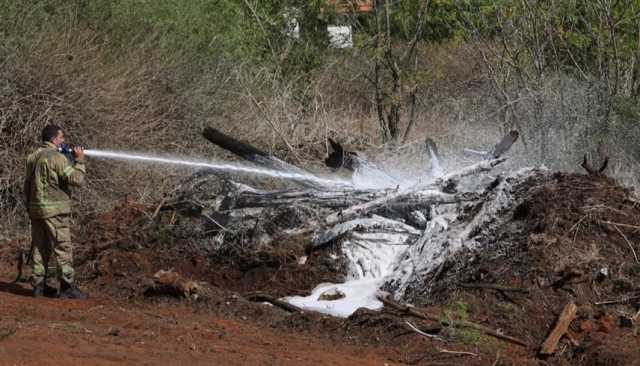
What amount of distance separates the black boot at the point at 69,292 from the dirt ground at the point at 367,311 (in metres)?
0.17

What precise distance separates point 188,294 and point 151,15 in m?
8.77

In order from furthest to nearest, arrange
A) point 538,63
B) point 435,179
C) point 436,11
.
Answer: point 436,11 < point 538,63 < point 435,179

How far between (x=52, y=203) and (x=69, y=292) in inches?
35.0

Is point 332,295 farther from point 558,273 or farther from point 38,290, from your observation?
point 38,290

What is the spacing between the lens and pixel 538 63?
46.5 feet

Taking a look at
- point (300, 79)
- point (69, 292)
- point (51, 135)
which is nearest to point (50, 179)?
point (51, 135)

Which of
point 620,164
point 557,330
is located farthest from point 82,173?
point 620,164

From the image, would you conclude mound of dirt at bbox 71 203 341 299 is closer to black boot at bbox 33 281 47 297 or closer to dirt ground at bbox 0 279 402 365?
black boot at bbox 33 281 47 297

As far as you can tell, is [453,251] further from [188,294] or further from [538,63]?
[538,63]

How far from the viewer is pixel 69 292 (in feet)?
30.9

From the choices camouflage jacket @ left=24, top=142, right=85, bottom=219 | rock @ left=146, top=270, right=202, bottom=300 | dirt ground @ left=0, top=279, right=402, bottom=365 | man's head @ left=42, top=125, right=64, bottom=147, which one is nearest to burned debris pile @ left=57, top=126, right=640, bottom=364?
rock @ left=146, top=270, right=202, bottom=300

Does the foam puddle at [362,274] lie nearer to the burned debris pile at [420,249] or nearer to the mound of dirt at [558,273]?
the burned debris pile at [420,249]

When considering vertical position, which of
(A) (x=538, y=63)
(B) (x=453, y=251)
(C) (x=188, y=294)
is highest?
(A) (x=538, y=63)

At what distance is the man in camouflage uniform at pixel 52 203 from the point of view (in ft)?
30.4
